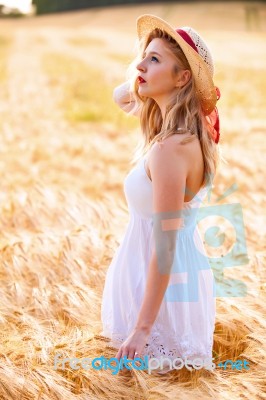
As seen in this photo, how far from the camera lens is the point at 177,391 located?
2.74 meters

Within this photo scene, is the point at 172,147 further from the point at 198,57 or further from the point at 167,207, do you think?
the point at 198,57

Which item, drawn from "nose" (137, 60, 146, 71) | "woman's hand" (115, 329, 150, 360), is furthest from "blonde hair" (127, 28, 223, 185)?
"woman's hand" (115, 329, 150, 360)

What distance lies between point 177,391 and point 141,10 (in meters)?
56.0

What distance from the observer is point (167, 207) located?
258 cm

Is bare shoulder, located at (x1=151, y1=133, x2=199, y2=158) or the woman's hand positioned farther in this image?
the woman's hand

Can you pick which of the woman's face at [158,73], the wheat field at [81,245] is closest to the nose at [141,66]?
the woman's face at [158,73]

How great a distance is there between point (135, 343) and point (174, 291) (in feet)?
1.04

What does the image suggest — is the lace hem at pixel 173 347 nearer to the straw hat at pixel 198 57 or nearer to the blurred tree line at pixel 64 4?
the straw hat at pixel 198 57

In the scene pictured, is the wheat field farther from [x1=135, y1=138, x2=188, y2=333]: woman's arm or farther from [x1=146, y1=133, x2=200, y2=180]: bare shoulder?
[x1=146, y1=133, x2=200, y2=180]: bare shoulder

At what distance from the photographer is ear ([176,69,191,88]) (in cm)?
270

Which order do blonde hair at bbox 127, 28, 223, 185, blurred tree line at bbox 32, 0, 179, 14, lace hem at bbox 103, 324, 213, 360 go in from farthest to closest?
blurred tree line at bbox 32, 0, 179, 14, lace hem at bbox 103, 324, 213, 360, blonde hair at bbox 127, 28, 223, 185

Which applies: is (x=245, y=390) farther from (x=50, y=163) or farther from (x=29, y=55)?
(x=29, y=55)

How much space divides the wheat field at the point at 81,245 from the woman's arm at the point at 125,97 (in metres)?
0.21

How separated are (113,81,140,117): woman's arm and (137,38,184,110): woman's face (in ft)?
1.38
